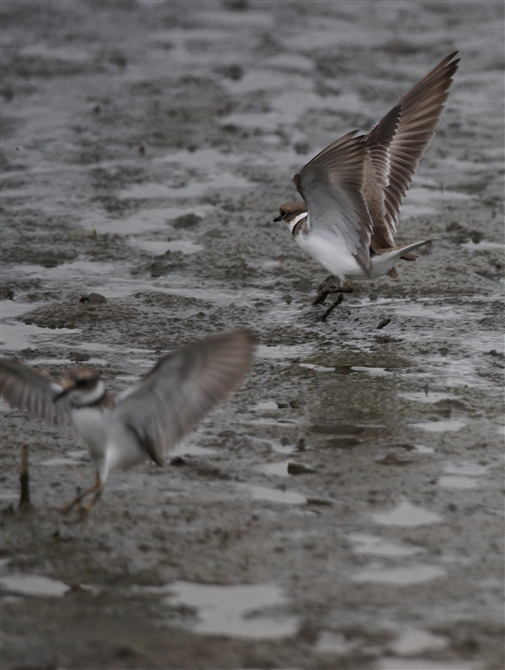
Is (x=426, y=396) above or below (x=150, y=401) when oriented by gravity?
below

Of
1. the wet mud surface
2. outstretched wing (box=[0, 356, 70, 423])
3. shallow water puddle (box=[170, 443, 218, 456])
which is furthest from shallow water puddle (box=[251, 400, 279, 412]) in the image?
outstretched wing (box=[0, 356, 70, 423])

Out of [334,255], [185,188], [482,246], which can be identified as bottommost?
[482,246]

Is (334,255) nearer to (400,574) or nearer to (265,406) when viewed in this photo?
(265,406)

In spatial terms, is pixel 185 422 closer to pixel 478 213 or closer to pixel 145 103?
pixel 478 213

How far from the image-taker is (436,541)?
14.9 feet

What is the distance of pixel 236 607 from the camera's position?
4.14 meters

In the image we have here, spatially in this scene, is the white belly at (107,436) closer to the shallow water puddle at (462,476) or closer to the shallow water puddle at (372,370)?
the shallow water puddle at (462,476)

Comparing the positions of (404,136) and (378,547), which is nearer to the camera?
(378,547)

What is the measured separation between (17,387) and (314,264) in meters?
3.86

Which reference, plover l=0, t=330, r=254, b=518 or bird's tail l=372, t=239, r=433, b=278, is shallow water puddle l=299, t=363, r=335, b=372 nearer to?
bird's tail l=372, t=239, r=433, b=278

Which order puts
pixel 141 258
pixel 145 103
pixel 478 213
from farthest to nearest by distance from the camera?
pixel 145 103
pixel 478 213
pixel 141 258

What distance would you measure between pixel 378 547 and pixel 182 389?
41.4 inches

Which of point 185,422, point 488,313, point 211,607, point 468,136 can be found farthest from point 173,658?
point 468,136

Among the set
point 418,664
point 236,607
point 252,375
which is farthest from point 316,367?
point 418,664
